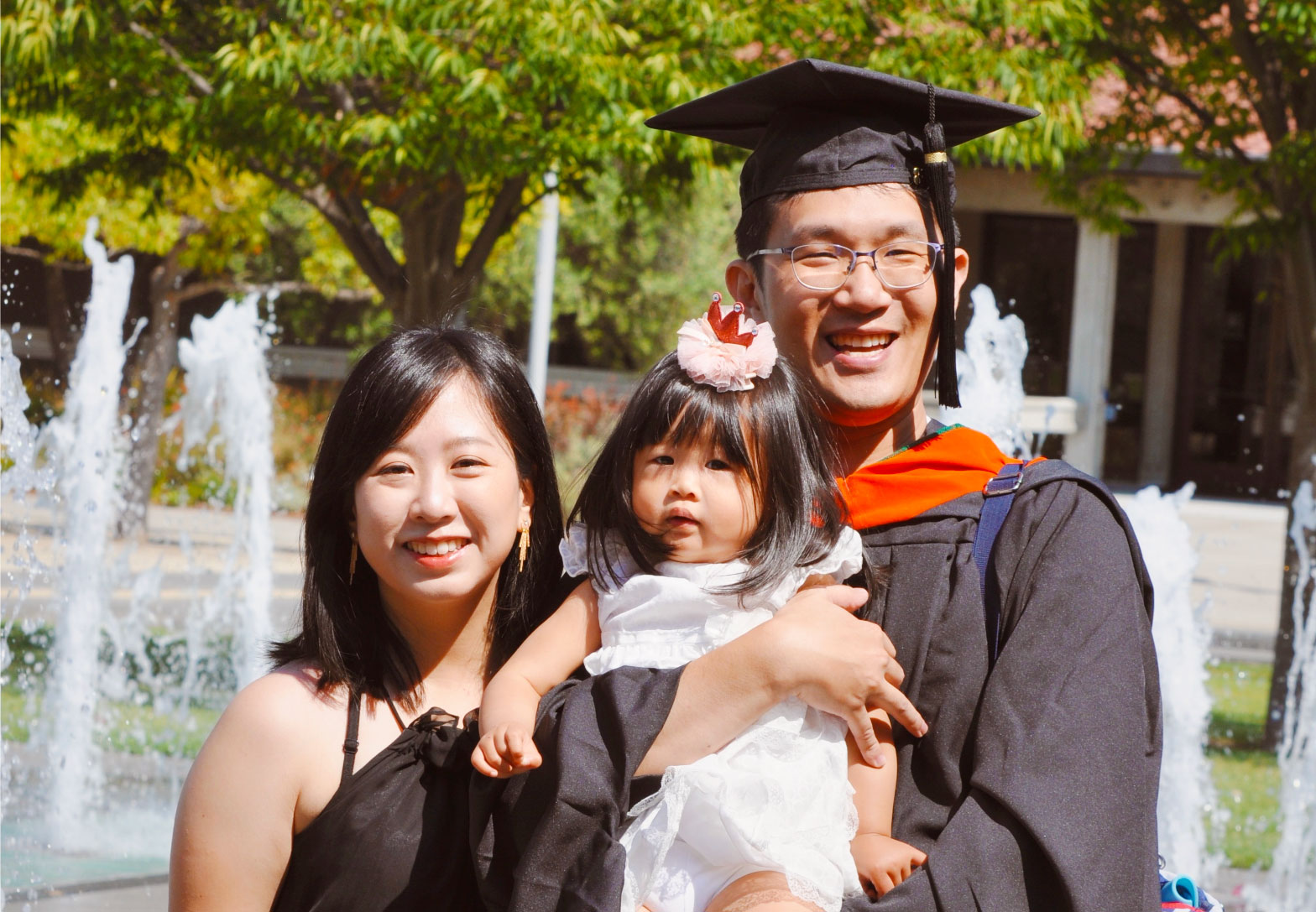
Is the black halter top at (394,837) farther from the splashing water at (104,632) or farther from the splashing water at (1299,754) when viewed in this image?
the splashing water at (1299,754)

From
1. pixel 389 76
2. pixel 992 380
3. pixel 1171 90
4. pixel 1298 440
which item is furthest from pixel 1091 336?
pixel 389 76

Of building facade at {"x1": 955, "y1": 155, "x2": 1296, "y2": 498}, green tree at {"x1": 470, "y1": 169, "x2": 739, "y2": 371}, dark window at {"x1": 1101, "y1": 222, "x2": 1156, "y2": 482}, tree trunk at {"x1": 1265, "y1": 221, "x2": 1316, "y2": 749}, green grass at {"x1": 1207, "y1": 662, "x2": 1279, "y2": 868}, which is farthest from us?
dark window at {"x1": 1101, "y1": 222, "x2": 1156, "y2": 482}

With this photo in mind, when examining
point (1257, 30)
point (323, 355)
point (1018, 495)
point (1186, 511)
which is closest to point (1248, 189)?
point (1257, 30)

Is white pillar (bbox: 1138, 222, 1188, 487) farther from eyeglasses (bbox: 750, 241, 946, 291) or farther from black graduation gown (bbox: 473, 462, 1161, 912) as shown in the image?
black graduation gown (bbox: 473, 462, 1161, 912)

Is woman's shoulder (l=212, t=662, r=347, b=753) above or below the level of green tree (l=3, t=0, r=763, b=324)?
below

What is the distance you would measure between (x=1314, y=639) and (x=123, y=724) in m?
5.84

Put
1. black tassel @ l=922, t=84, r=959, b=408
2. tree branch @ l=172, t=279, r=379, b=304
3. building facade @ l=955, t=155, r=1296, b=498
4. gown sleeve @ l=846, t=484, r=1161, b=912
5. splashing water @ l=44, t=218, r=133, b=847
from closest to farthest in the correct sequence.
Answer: gown sleeve @ l=846, t=484, r=1161, b=912 → black tassel @ l=922, t=84, r=959, b=408 → splashing water @ l=44, t=218, r=133, b=847 → tree branch @ l=172, t=279, r=379, b=304 → building facade @ l=955, t=155, r=1296, b=498

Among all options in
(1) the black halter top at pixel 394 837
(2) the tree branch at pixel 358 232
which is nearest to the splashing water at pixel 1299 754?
(1) the black halter top at pixel 394 837

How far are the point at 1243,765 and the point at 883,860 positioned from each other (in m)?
6.13

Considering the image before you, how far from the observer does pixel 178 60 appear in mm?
7078

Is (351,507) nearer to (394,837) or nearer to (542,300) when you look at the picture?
(394,837)

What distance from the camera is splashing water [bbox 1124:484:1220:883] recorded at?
6.24 m

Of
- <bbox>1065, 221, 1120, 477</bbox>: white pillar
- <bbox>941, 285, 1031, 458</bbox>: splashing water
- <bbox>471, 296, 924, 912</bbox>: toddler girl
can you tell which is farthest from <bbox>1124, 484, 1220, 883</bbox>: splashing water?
<bbox>1065, 221, 1120, 477</bbox>: white pillar

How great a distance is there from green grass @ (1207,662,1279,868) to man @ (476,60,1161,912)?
462 centimetres
